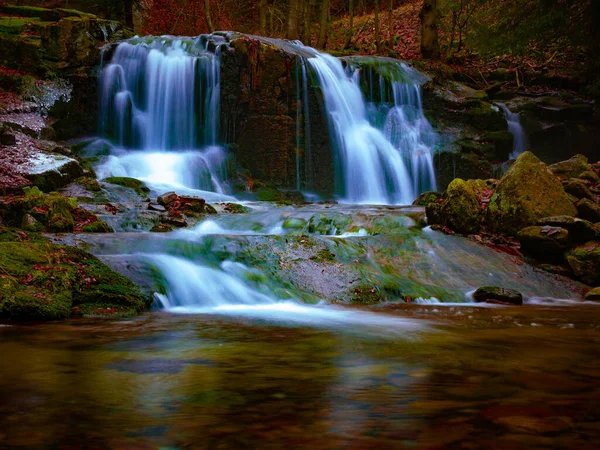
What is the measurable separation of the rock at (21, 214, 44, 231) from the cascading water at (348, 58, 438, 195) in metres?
11.1

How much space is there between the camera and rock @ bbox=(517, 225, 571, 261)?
792 centimetres

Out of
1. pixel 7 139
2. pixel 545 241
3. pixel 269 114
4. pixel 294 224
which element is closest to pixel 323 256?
pixel 294 224

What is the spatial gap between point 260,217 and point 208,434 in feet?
25.2

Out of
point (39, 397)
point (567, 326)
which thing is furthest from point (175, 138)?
point (39, 397)

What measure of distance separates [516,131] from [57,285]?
621 inches

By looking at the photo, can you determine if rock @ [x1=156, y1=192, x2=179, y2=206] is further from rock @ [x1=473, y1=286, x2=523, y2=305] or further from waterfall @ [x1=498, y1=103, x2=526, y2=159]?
waterfall @ [x1=498, y1=103, x2=526, y2=159]

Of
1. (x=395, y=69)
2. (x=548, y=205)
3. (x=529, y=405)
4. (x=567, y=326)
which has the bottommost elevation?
(x=567, y=326)

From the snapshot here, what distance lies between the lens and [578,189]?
9109mm

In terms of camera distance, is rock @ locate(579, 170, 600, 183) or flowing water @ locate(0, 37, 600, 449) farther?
rock @ locate(579, 170, 600, 183)

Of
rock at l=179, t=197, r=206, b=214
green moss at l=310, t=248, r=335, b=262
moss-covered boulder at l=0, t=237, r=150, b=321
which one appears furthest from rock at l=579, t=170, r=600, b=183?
moss-covered boulder at l=0, t=237, r=150, b=321

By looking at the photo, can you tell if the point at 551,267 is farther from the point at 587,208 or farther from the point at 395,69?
the point at 395,69

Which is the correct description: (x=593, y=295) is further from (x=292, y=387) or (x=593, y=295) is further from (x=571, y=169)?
(x=292, y=387)

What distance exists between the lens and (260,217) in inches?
382

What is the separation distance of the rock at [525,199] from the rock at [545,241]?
1.28ft
